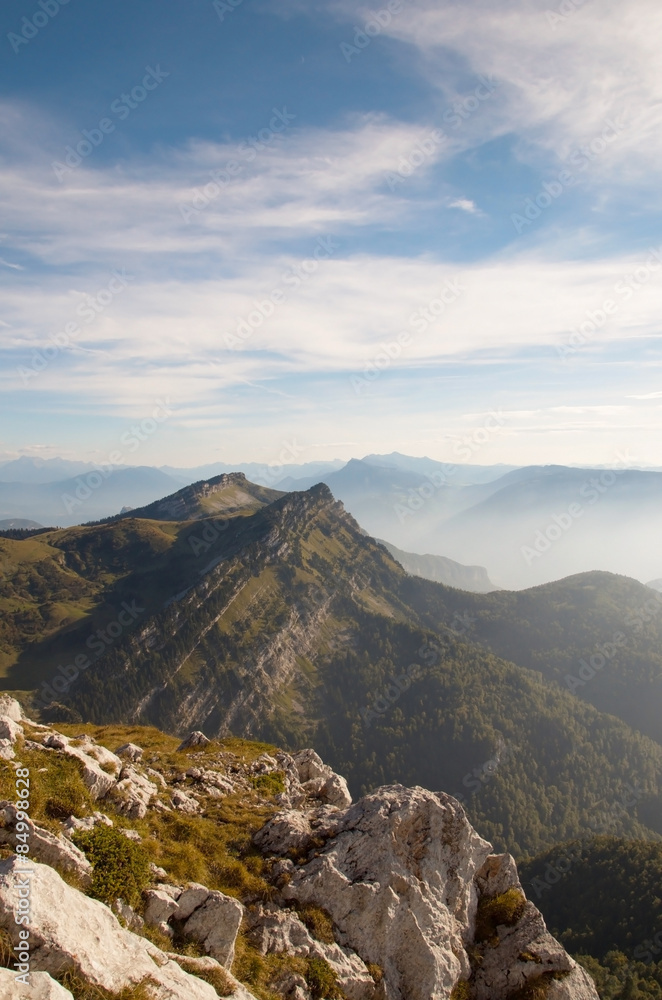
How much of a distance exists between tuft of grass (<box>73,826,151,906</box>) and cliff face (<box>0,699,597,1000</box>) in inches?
2.7

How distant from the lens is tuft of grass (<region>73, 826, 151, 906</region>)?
17.2 metres

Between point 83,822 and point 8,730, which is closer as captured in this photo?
point 83,822

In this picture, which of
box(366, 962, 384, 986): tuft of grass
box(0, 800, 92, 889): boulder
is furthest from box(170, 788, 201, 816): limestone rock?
box(366, 962, 384, 986): tuft of grass

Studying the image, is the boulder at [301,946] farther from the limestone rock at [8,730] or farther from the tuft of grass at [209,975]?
the limestone rock at [8,730]

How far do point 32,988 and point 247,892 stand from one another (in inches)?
557

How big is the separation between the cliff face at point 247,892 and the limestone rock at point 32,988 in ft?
0.12

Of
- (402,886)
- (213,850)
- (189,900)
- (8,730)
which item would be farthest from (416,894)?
(8,730)

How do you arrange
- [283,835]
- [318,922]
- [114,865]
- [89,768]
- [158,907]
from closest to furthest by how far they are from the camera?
[158,907], [114,865], [318,922], [89,768], [283,835]

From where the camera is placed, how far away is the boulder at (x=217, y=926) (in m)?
18.0

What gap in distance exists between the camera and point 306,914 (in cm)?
2248

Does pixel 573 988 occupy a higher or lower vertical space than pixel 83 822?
lower

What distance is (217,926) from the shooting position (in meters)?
18.5

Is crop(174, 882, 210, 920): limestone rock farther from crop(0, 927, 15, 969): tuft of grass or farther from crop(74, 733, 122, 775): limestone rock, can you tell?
crop(74, 733, 122, 775): limestone rock

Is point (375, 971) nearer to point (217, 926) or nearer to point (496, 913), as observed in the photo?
point (217, 926)
